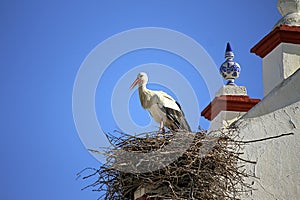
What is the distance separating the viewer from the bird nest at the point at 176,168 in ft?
19.9

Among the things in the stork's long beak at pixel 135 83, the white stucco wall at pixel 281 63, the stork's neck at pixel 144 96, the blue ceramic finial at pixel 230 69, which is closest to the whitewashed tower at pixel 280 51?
the white stucco wall at pixel 281 63

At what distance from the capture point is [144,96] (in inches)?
384

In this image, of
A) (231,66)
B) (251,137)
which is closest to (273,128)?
(251,137)

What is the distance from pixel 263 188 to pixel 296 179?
0.33m

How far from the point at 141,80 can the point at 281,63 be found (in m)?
2.52

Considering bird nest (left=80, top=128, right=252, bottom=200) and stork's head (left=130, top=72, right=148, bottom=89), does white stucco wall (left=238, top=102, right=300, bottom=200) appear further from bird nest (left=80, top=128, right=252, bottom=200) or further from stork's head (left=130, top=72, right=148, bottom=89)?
stork's head (left=130, top=72, right=148, bottom=89)

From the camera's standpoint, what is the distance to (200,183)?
6066 millimetres

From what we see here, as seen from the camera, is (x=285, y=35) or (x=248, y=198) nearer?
(x=248, y=198)

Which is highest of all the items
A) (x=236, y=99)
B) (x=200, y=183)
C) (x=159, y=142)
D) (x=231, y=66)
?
(x=231, y=66)

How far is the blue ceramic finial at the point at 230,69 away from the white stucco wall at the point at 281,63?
0.75 m

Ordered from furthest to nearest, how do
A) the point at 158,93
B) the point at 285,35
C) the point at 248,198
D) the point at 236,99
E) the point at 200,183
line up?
the point at 158,93 < the point at 236,99 < the point at 285,35 < the point at 248,198 < the point at 200,183

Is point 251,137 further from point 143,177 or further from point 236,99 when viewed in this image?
point 236,99

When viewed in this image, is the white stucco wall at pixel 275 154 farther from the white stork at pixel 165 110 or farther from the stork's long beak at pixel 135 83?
the stork's long beak at pixel 135 83

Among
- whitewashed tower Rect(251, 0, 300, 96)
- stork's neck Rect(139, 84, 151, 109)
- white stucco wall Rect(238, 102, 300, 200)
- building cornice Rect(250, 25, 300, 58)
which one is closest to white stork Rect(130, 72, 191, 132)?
stork's neck Rect(139, 84, 151, 109)
